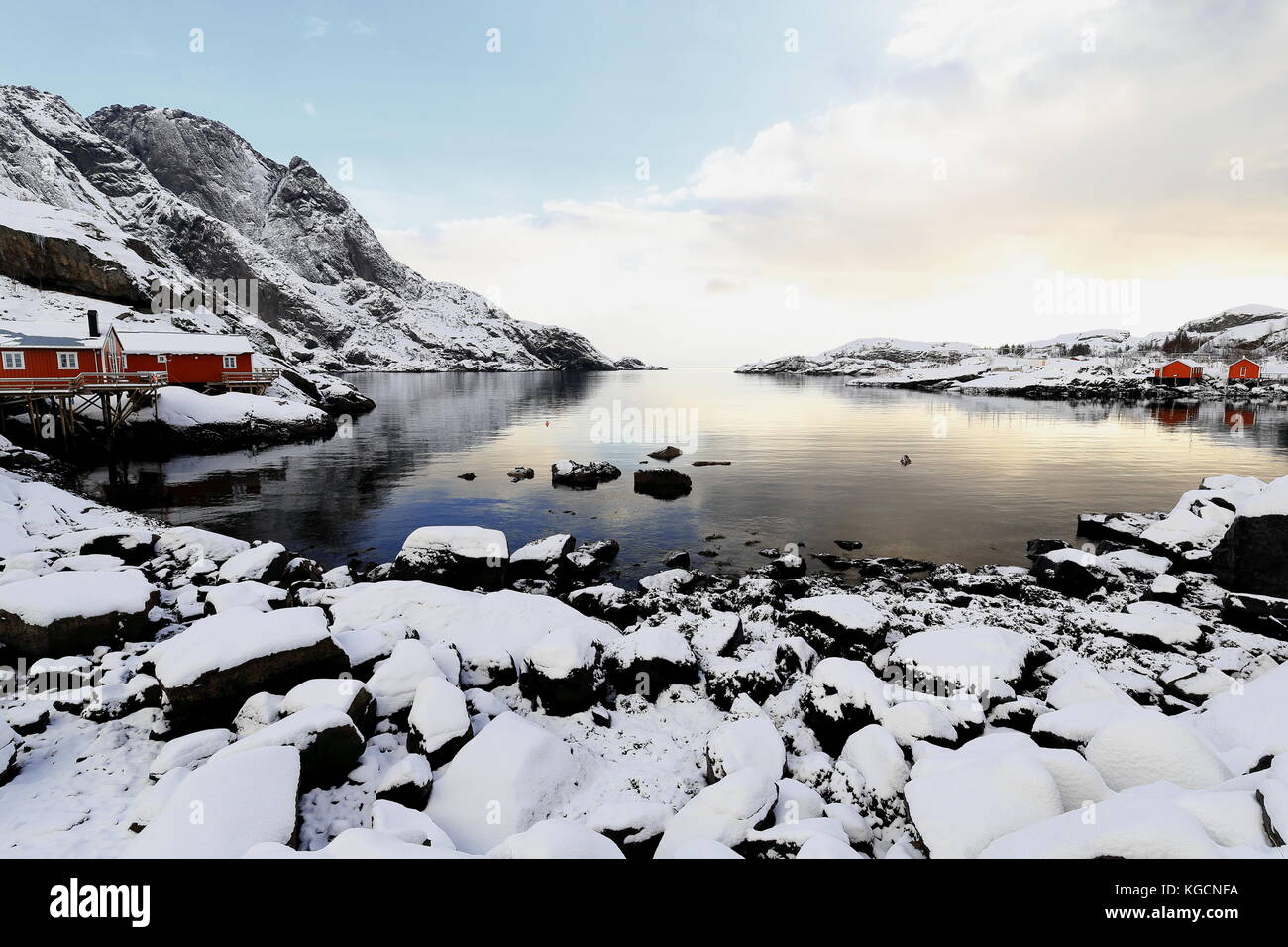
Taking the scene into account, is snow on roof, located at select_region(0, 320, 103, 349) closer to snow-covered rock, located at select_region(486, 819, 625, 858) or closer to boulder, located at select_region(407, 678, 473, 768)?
boulder, located at select_region(407, 678, 473, 768)

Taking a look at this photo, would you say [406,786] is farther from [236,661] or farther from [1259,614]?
[1259,614]

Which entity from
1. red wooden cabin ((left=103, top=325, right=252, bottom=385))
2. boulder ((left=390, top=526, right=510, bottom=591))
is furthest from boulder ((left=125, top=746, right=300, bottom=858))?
red wooden cabin ((left=103, top=325, right=252, bottom=385))

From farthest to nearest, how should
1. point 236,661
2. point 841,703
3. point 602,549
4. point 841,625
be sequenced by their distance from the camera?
1. point 602,549
2. point 841,625
3. point 841,703
4. point 236,661

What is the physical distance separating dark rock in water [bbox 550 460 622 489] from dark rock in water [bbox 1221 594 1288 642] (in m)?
29.0

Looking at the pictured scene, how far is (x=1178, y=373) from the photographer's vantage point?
126250 mm

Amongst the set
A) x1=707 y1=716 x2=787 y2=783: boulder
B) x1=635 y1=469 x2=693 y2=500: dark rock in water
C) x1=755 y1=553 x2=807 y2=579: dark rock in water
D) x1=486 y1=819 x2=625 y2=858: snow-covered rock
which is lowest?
x1=755 y1=553 x2=807 y2=579: dark rock in water

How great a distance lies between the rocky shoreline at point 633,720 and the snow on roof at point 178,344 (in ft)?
189

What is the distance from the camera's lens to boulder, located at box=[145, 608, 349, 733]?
10.3 m

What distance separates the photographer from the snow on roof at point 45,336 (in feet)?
150

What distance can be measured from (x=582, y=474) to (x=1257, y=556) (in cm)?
3138

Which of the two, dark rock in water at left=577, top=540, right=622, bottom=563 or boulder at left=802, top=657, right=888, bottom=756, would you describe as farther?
dark rock in water at left=577, top=540, right=622, bottom=563

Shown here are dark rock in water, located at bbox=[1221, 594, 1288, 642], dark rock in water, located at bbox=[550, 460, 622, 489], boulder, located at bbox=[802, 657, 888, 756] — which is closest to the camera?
boulder, located at bbox=[802, 657, 888, 756]

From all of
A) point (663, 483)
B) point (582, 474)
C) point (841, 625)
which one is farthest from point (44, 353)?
point (841, 625)

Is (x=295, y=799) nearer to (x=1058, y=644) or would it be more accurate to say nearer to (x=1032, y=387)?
(x=1058, y=644)
